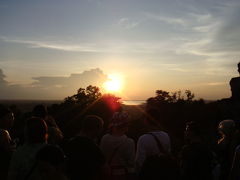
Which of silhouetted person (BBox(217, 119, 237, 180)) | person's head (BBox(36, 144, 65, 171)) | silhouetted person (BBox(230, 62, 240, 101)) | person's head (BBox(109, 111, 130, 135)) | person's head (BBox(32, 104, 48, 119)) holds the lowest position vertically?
silhouetted person (BBox(217, 119, 237, 180))

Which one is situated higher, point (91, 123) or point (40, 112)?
point (40, 112)

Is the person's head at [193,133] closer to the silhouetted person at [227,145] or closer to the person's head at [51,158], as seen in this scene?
the silhouetted person at [227,145]

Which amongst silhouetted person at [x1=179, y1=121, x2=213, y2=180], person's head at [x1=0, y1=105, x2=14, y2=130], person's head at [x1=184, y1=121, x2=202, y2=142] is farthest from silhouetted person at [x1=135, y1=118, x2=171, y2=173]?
person's head at [x1=0, y1=105, x2=14, y2=130]

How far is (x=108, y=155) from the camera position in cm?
636

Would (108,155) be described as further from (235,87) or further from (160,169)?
(235,87)

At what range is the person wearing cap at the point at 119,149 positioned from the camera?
6.31m

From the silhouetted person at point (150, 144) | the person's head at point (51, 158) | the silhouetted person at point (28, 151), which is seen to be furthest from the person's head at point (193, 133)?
the person's head at point (51, 158)

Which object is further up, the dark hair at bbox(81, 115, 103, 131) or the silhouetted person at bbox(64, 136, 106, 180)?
the dark hair at bbox(81, 115, 103, 131)

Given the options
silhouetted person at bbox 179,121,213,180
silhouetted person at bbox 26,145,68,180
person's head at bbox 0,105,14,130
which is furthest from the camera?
person's head at bbox 0,105,14,130

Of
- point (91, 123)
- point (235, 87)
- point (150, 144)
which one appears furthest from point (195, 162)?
point (235, 87)

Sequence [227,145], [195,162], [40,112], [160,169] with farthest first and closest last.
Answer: [40,112] < [227,145] < [195,162] < [160,169]

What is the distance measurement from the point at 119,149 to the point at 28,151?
6.37ft

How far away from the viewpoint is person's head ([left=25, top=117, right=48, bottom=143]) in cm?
490

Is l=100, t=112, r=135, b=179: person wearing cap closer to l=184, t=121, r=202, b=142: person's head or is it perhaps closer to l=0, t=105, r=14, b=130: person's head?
l=184, t=121, r=202, b=142: person's head
